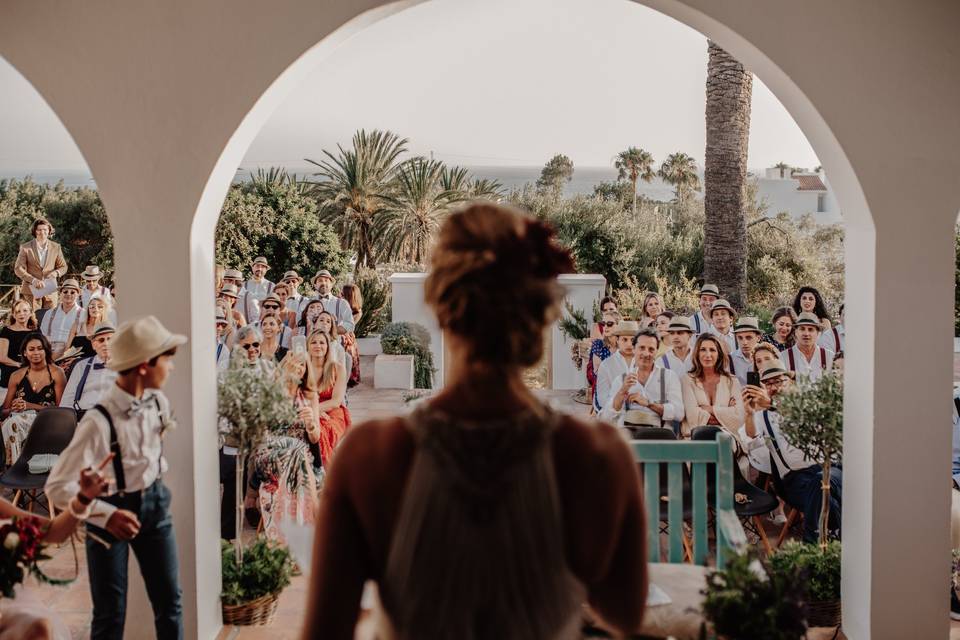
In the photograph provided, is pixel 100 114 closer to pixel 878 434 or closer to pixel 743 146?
pixel 878 434

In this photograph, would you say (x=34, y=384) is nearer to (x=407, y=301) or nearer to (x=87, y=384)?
(x=87, y=384)

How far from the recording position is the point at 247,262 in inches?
789

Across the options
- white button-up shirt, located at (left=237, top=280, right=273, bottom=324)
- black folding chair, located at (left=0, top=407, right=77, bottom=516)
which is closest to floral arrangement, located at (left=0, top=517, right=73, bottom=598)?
black folding chair, located at (left=0, top=407, right=77, bottom=516)

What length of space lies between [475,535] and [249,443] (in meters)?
3.12

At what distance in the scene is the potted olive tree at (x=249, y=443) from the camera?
163 inches

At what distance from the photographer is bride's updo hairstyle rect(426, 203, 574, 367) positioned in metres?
1.37

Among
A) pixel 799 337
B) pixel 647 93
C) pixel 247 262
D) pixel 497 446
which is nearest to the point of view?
pixel 497 446

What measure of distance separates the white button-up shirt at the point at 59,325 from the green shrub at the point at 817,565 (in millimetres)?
6857

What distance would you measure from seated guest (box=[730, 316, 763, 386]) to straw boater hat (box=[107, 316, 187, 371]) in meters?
4.63

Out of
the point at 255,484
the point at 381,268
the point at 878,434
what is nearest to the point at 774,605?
the point at 878,434

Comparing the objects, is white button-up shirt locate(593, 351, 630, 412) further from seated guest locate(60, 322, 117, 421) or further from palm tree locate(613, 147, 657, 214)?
palm tree locate(613, 147, 657, 214)

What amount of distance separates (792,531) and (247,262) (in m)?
16.3

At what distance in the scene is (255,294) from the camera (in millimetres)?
11281

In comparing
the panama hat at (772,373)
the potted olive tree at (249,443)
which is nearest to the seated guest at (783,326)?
the panama hat at (772,373)
